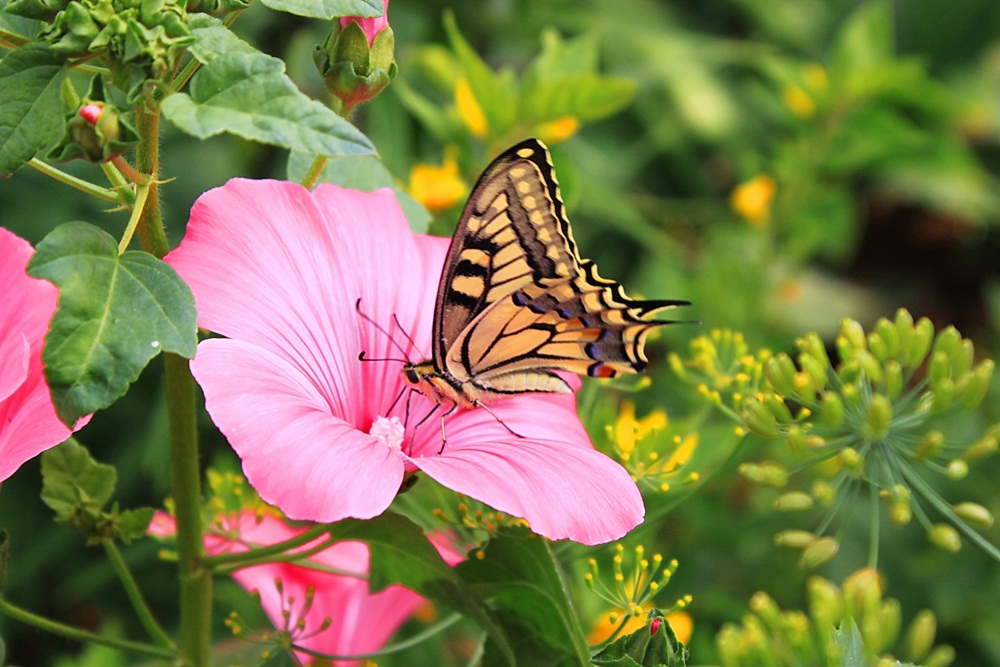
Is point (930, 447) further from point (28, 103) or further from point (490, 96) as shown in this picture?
point (490, 96)

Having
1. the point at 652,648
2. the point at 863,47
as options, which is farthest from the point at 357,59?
the point at 863,47

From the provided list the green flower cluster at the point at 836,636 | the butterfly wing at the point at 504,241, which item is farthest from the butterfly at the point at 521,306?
the green flower cluster at the point at 836,636

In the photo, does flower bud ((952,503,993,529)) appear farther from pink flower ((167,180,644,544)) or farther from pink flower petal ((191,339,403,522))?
pink flower petal ((191,339,403,522))

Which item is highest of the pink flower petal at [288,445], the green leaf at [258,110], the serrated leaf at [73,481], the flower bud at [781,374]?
the green leaf at [258,110]

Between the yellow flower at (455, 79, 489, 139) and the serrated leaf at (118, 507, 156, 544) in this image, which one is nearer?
the serrated leaf at (118, 507, 156, 544)

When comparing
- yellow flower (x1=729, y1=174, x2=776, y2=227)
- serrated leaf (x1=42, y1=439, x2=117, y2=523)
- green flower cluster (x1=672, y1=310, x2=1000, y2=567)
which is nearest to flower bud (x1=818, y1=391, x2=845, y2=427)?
green flower cluster (x1=672, y1=310, x2=1000, y2=567)

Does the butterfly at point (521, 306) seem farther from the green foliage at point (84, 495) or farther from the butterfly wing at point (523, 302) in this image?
the green foliage at point (84, 495)
